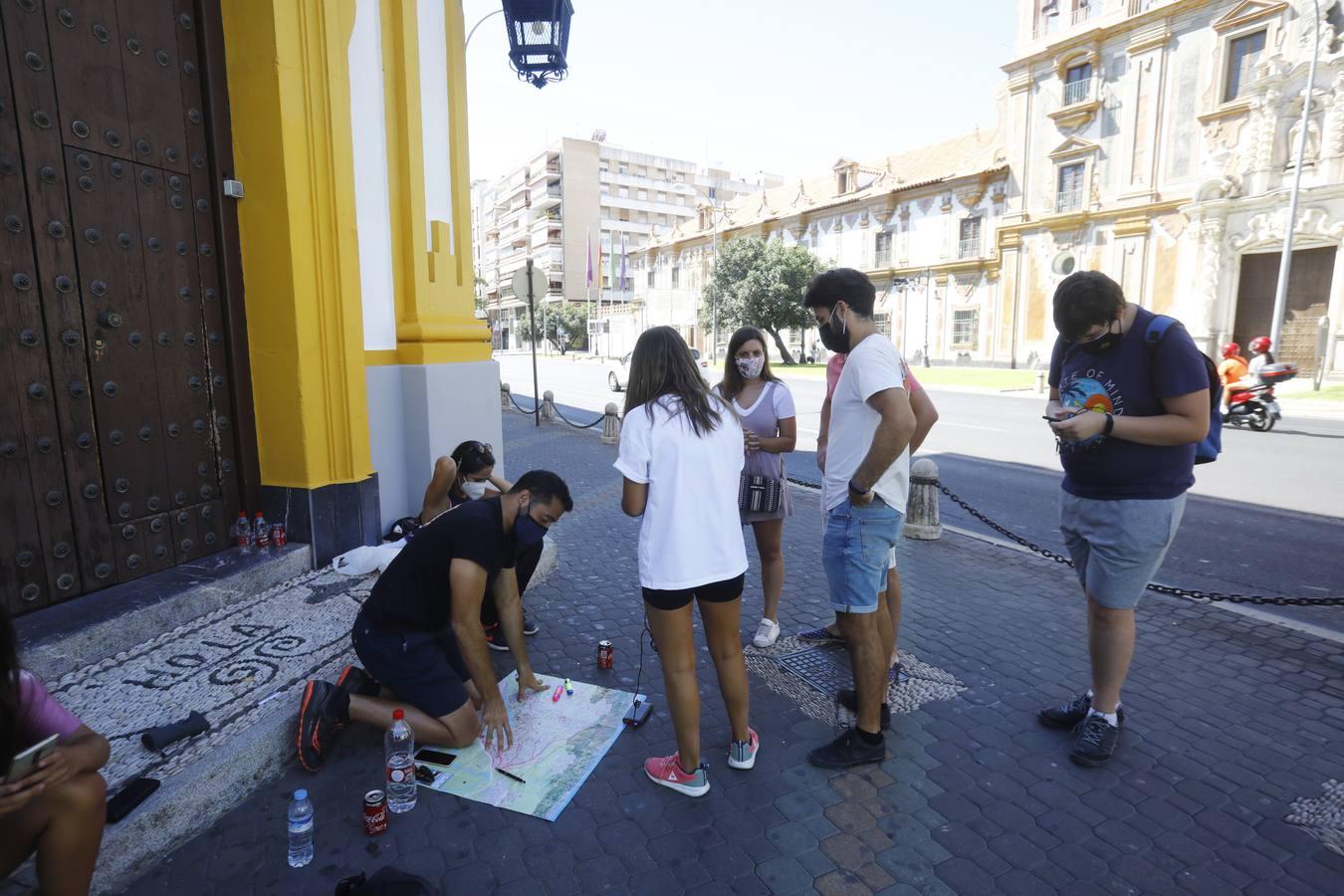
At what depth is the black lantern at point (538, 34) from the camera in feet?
21.5

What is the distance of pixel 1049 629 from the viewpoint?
455 cm

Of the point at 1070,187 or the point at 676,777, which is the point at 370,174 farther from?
the point at 1070,187

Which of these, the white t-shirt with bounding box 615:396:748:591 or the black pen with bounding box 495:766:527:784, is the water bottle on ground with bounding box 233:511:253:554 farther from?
the white t-shirt with bounding box 615:396:748:591

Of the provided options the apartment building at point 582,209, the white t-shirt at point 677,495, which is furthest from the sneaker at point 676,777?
the apartment building at point 582,209

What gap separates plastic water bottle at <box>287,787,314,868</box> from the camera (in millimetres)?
2484

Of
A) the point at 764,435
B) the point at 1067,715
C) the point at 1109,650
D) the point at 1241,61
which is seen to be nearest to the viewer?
the point at 1109,650

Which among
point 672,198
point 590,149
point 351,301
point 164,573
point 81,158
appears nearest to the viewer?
point 81,158

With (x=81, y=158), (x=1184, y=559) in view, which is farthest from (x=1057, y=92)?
(x=81, y=158)

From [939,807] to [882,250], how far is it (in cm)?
4245

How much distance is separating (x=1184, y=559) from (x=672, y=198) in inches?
3288

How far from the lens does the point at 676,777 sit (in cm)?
294

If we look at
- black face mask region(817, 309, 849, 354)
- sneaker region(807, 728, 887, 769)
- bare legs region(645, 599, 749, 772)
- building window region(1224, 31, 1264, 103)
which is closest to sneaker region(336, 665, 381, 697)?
bare legs region(645, 599, 749, 772)

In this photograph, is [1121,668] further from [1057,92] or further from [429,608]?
[1057,92]

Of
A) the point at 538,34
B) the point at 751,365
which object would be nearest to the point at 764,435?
the point at 751,365
